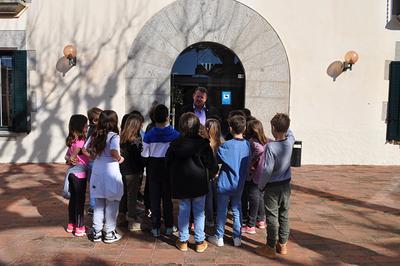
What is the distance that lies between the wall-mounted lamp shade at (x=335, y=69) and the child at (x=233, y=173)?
541 cm

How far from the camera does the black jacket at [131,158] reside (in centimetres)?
458

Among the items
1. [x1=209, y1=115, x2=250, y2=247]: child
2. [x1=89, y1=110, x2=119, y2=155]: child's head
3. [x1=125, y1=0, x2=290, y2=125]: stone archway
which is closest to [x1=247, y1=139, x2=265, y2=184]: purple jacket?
[x1=209, y1=115, x2=250, y2=247]: child

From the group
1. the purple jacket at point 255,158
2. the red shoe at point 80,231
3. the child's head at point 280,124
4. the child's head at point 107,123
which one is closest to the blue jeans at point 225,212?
the purple jacket at point 255,158

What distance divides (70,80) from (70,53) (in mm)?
627

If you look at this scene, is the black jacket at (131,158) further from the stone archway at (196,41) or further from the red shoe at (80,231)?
the stone archway at (196,41)

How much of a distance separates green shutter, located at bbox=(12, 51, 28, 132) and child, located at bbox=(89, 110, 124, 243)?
536cm

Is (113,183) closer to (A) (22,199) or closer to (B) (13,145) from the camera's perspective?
(A) (22,199)

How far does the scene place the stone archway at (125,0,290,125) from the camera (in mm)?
8859

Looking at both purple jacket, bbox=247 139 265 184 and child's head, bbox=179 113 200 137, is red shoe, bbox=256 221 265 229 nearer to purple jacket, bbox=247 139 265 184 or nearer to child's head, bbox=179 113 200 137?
purple jacket, bbox=247 139 265 184

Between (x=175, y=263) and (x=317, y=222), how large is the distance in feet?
6.79

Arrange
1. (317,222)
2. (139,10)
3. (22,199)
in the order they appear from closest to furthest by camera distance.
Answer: (317,222) → (22,199) → (139,10)

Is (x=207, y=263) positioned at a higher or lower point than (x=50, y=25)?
lower

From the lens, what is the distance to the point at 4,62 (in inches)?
362

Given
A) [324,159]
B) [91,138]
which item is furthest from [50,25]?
[324,159]
